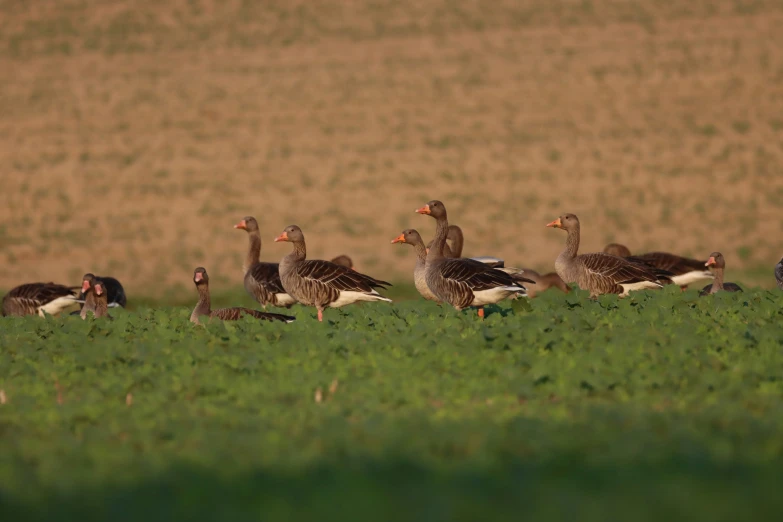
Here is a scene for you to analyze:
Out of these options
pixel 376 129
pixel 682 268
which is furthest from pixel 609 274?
pixel 376 129

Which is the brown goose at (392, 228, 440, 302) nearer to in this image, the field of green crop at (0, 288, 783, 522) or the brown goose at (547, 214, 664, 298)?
the brown goose at (547, 214, 664, 298)

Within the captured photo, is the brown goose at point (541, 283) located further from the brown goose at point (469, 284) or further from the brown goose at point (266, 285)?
the brown goose at point (469, 284)

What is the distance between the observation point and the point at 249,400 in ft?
35.7

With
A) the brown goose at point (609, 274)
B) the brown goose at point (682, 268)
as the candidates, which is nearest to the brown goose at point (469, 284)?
the brown goose at point (609, 274)

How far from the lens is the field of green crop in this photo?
24.2ft

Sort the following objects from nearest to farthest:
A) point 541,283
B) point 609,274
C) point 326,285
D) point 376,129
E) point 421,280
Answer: point 421,280, point 326,285, point 609,274, point 541,283, point 376,129

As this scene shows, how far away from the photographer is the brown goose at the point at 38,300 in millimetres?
22938

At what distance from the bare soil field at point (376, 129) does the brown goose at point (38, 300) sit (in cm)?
1135

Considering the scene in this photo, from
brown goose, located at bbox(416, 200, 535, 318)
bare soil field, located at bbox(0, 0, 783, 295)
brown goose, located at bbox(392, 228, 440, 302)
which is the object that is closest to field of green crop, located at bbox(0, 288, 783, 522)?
brown goose, located at bbox(416, 200, 535, 318)

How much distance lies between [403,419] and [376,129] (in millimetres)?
35393

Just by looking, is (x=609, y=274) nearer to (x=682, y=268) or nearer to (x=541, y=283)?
(x=682, y=268)

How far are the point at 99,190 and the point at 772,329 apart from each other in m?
33.2

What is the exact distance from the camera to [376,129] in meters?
44.6

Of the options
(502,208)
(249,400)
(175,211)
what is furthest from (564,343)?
(175,211)
